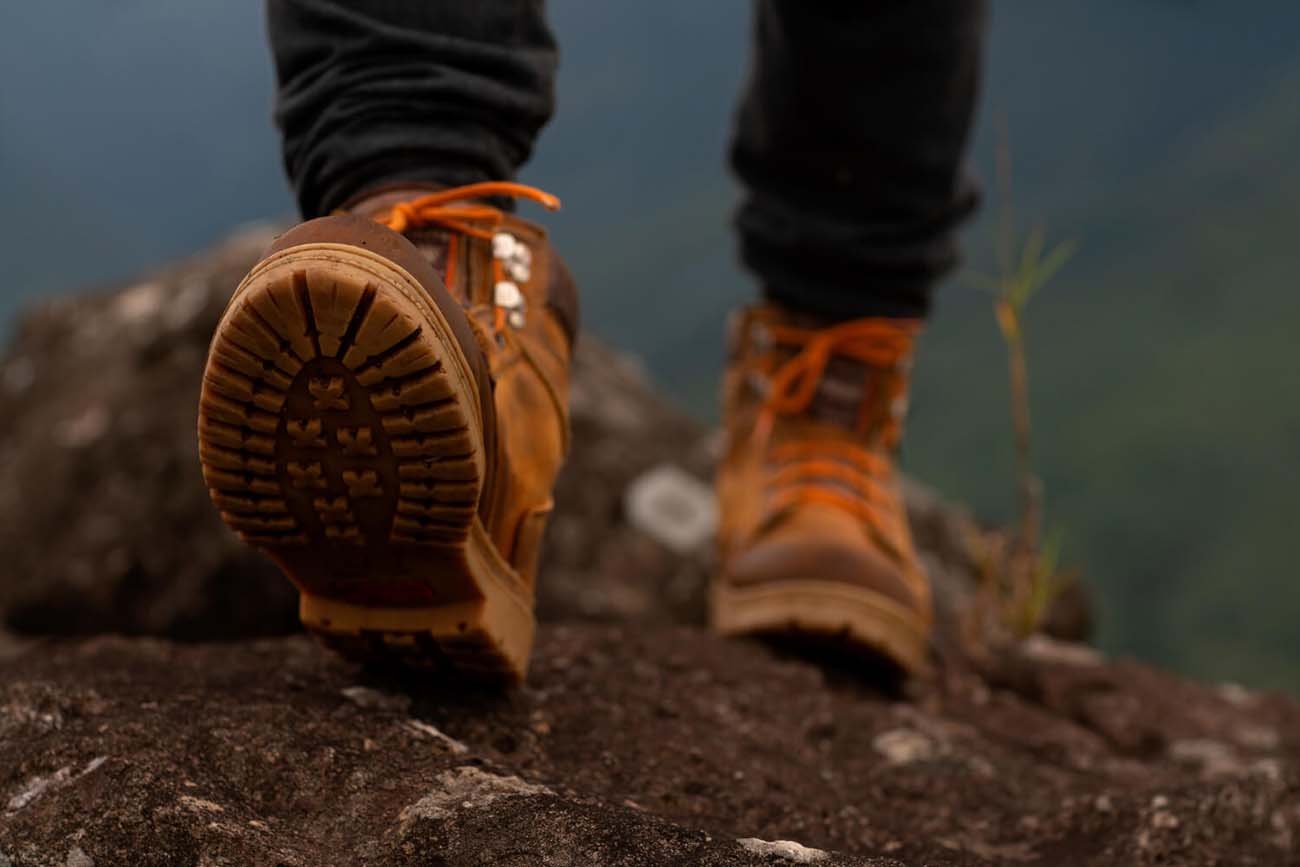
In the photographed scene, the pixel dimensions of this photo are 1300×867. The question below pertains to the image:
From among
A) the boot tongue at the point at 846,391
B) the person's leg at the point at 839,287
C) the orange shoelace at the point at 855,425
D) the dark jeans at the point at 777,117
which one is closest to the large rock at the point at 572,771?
the person's leg at the point at 839,287

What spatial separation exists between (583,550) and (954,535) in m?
Answer: 1.02

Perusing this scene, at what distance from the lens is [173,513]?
2.92m

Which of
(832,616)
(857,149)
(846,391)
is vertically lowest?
(832,616)

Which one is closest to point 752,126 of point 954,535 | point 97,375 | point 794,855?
point 794,855

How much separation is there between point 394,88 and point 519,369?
268mm

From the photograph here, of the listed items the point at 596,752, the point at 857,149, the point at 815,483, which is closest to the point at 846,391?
the point at 815,483

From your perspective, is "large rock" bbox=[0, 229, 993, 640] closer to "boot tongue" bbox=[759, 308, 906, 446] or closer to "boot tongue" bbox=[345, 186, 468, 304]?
"boot tongue" bbox=[759, 308, 906, 446]

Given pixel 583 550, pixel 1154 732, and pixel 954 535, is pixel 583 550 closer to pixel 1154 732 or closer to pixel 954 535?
pixel 954 535

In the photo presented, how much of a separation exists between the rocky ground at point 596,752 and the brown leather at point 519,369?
0.60 ft

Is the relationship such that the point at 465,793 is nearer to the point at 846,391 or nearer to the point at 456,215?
the point at 456,215

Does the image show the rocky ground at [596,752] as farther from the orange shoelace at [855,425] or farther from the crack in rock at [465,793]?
the orange shoelace at [855,425]

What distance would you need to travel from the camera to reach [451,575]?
3.56 feet

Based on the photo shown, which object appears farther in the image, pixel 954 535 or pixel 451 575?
pixel 954 535

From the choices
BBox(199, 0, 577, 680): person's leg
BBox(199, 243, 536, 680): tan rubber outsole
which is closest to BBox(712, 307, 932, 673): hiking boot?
BBox(199, 0, 577, 680): person's leg
